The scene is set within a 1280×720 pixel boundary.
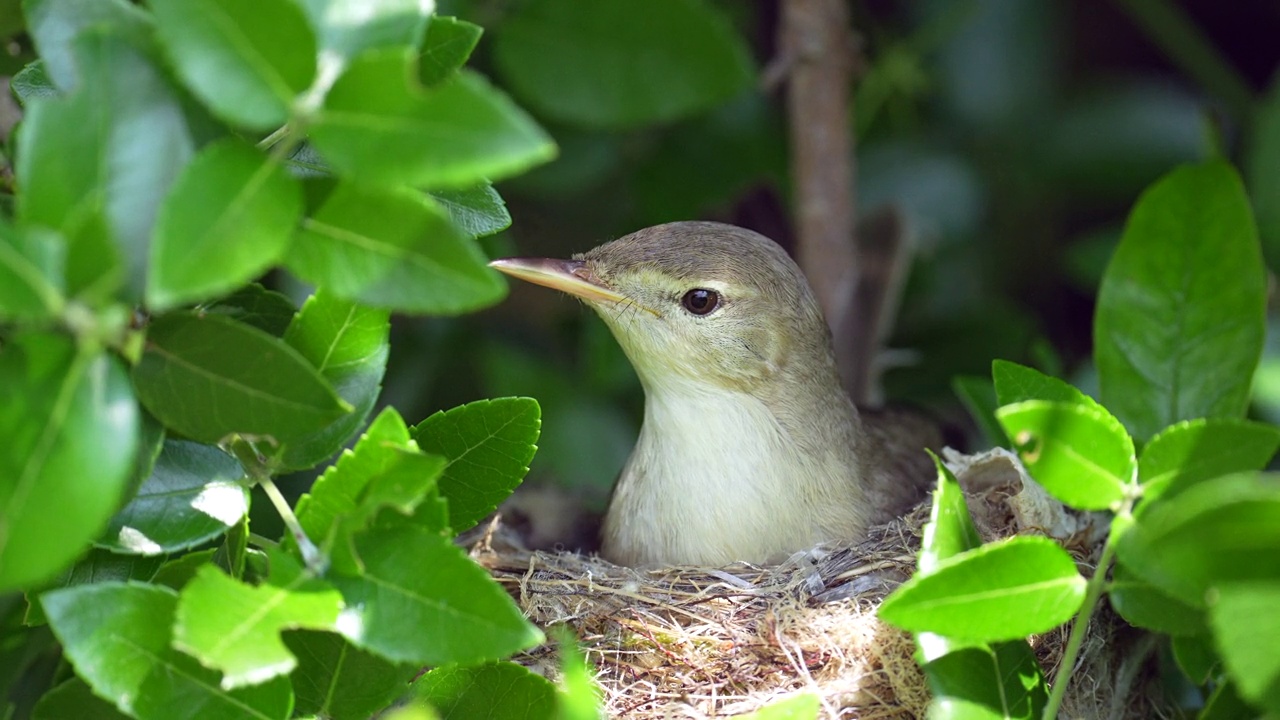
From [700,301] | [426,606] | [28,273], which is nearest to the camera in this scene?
[28,273]

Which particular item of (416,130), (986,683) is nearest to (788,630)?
(986,683)

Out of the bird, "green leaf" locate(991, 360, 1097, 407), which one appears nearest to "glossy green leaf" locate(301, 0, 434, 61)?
"green leaf" locate(991, 360, 1097, 407)

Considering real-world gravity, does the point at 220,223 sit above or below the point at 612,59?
above

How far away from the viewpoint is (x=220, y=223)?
3.58ft

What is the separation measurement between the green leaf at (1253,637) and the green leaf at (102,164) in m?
1.13

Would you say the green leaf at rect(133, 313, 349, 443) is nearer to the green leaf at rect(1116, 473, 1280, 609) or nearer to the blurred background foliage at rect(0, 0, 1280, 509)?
the green leaf at rect(1116, 473, 1280, 609)

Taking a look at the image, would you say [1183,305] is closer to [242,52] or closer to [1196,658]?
[1196,658]

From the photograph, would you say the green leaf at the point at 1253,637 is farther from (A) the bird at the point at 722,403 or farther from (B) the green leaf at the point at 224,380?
(A) the bird at the point at 722,403

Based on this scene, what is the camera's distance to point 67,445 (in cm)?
107

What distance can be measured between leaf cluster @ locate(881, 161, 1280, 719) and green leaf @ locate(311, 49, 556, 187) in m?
0.62

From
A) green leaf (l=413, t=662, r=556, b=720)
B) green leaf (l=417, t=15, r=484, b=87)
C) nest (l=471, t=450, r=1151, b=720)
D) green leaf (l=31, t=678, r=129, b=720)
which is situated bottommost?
nest (l=471, t=450, r=1151, b=720)

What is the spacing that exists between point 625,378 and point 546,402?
273 mm

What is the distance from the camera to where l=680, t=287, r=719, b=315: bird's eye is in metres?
2.58

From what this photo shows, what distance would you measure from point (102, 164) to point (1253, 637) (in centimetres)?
124
